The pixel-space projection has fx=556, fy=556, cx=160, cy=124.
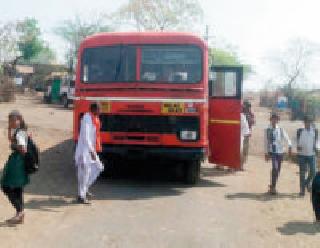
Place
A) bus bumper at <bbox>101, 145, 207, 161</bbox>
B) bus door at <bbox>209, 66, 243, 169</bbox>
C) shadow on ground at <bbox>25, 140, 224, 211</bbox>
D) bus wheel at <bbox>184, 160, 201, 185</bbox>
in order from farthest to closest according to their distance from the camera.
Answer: bus door at <bbox>209, 66, 243, 169</bbox>, bus wheel at <bbox>184, 160, 201, 185</bbox>, bus bumper at <bbox>101, 145, 207, 161</bbox>, shadow on ground at <bbox>25, 140, 224, 211</bbox>

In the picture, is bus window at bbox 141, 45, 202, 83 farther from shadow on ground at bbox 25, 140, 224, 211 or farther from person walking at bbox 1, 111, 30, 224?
person walking at bbox 1, 111, 30, 224

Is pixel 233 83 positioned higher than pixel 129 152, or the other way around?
pixel 233 83

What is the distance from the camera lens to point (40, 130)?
62.1ft

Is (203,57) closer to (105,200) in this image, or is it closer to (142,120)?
(142,120)

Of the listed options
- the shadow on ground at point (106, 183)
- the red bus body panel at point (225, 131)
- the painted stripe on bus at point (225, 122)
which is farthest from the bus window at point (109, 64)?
the shadow on ground at point (106, 183)

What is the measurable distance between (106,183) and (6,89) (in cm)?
2945

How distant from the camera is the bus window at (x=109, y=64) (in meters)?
10.6

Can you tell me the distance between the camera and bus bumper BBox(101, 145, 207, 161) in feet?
Answer: 33.5

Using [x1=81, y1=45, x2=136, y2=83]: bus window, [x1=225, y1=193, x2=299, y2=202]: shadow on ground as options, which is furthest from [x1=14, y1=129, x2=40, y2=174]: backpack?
[x1=225, y1=193, x2=299, y2=202]: shadow on ground

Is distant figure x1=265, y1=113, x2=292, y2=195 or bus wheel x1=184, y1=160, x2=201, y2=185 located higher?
distant figure x1=265, y1=113, x2=292, y2=195

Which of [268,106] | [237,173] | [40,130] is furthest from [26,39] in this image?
[237,173]

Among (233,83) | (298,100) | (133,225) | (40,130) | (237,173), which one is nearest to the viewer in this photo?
(133,225)

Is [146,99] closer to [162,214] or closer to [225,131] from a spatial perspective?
[225,131]

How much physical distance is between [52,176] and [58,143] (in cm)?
513
